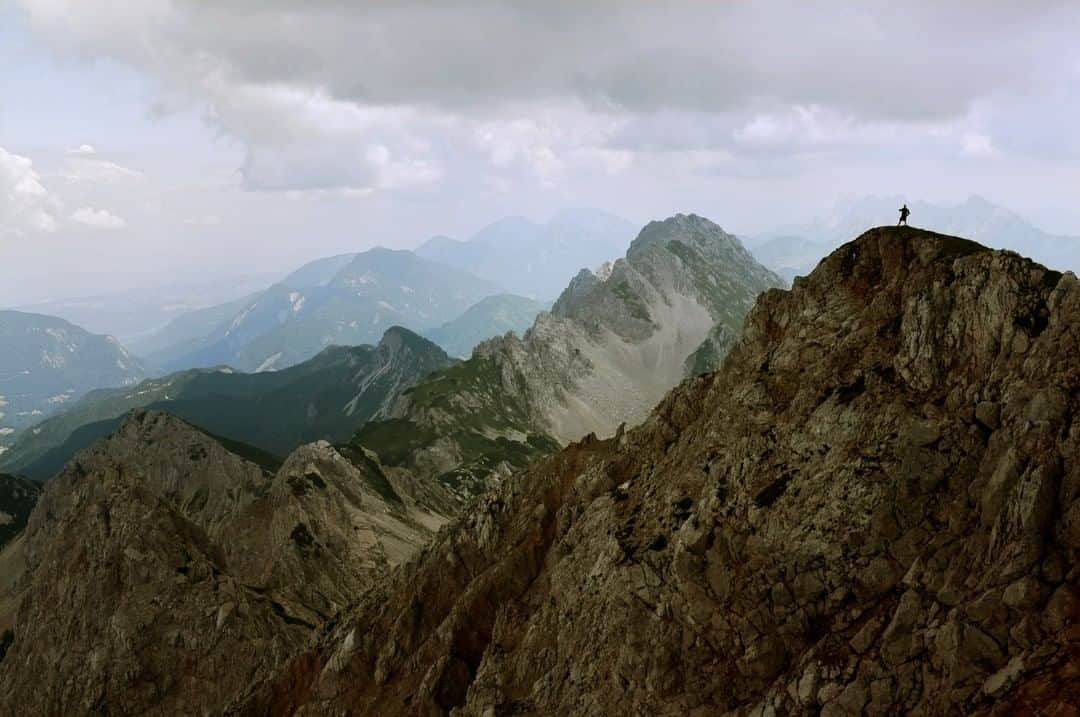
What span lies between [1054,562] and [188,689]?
77598mm

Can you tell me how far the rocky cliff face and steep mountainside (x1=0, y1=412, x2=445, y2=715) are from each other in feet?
132

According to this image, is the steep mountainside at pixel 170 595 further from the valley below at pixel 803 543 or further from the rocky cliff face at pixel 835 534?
the rocky cliff face at pixel 835 534

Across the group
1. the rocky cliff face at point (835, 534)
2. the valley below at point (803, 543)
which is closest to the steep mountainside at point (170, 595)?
the valley below at point (803, 543)

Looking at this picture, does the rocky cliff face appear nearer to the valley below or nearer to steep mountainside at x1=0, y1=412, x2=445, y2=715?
the valley below

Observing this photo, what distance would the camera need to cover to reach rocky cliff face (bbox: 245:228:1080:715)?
21062 mm

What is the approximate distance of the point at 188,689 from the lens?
7088 cm

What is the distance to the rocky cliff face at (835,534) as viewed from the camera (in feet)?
69.1

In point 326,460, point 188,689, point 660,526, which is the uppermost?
point 660,526

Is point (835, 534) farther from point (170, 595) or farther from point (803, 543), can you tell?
point (170, 595)

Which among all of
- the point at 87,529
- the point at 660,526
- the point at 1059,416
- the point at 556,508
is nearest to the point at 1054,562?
the point at 1059,416

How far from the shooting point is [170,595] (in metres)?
76.2

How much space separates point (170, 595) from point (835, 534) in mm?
75167

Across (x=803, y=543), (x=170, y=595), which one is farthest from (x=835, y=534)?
(x=170, y=595)

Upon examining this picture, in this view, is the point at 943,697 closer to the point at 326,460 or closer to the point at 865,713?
the point at 865,713
